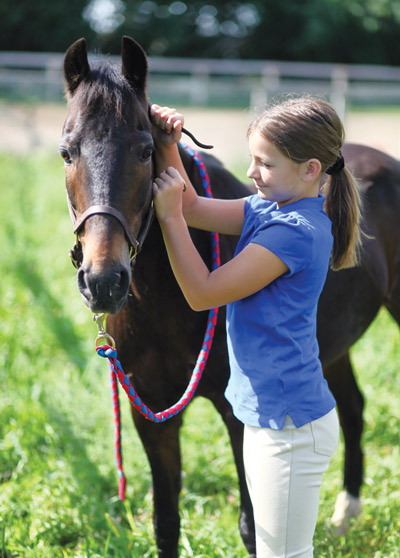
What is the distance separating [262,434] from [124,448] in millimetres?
1938

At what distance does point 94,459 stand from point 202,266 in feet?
6.85

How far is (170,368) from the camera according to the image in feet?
7.41

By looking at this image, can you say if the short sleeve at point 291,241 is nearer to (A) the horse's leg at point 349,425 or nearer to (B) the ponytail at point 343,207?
(B) the ponytail at point 343,207

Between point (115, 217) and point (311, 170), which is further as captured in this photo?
point (311, 170)

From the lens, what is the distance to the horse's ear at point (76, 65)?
1.82m

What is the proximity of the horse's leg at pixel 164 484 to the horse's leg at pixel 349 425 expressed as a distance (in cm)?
97

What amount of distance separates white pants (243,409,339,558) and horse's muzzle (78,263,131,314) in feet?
1.94

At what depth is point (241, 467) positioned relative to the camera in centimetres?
229

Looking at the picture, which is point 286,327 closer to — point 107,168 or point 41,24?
point 107,168

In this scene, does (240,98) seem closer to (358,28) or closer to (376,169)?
(376,169)

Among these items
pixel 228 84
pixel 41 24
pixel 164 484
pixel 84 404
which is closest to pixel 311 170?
pixel 164 484

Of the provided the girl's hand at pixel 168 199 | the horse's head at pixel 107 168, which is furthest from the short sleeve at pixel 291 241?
the horse's head at pixel 107 168

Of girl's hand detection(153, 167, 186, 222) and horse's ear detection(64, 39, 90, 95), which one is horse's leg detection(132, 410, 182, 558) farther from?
horse's ear detection(64, 39, 90, 95)

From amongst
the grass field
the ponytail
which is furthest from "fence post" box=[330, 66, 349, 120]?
the ponytail
